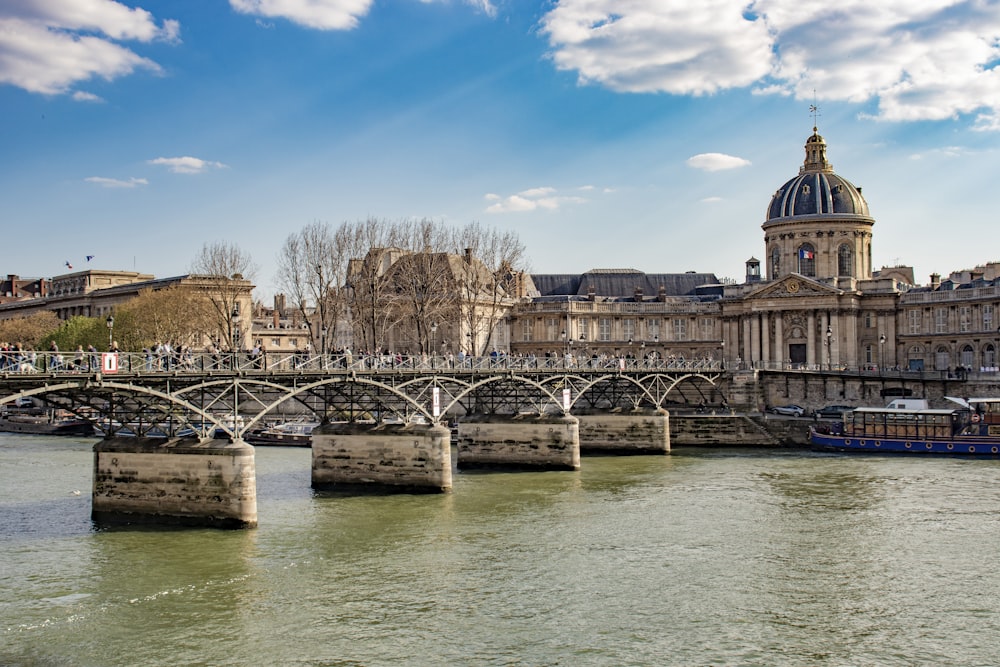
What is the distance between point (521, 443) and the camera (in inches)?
1946

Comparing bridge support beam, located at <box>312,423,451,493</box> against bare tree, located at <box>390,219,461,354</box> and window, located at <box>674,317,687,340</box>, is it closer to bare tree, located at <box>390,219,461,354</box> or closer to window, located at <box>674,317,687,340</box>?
bare tree, located at <box>390,219,461,354</box>

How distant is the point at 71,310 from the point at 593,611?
107 m

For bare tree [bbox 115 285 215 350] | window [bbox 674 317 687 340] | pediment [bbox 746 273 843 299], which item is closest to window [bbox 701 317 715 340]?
window [bbox 674 317 687 340]

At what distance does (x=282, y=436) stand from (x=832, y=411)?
34.4 metres

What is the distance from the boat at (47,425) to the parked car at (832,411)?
46.1 meters

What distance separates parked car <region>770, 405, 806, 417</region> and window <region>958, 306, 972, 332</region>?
57.4 feet

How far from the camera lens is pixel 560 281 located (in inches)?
4306

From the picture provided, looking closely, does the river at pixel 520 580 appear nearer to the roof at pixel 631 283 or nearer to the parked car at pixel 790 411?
the parked car at pixel 790 411

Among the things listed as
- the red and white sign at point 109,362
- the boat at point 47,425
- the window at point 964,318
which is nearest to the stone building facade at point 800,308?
the window at point 964,318

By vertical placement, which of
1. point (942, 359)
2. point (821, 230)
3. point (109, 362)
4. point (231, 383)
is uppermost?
point (821, 230)

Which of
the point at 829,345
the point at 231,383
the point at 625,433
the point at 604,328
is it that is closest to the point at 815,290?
the point at 829,345

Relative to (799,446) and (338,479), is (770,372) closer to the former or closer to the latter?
(799,446)

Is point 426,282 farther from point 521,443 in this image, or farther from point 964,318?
point 964,318

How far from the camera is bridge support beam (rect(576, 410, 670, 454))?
2280 inches
